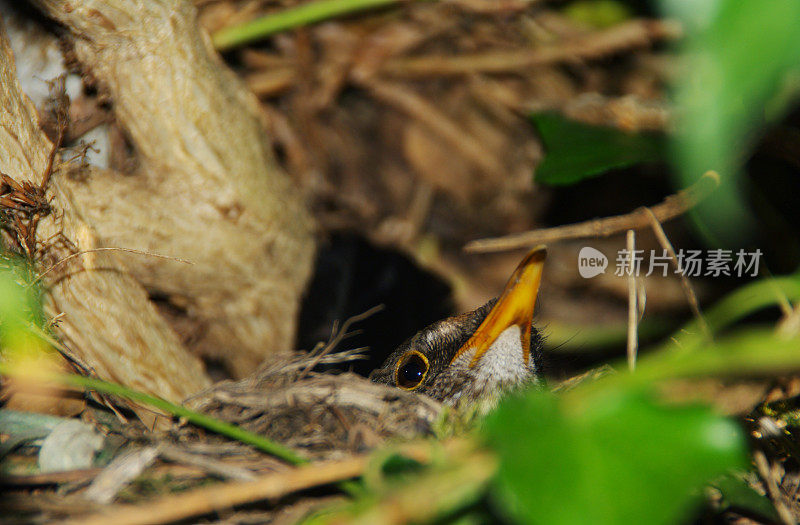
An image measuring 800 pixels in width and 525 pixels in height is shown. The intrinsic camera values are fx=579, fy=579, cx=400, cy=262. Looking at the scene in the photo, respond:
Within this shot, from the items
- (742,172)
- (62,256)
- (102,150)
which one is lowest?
(742,172)

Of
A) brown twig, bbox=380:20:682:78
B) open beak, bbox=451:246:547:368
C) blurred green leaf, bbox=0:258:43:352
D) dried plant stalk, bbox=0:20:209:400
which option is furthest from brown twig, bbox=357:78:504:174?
blurred green leaf, bbox=0:258:43:352

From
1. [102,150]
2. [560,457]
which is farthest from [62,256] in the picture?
[560,457]

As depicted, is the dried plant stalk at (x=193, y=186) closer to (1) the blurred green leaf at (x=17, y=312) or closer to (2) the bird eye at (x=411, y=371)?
(1) the blurred green leaf at (x=17, y=312)

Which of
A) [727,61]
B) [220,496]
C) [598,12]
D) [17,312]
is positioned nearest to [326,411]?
[220,496]

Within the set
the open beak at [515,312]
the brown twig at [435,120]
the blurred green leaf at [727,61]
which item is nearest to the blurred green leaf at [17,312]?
the open beak at [515,312]

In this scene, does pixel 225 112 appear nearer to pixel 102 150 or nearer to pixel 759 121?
pixel 102 150

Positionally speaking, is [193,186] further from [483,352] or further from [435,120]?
[435,120]

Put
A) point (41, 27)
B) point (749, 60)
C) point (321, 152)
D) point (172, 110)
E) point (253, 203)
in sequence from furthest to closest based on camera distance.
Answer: point (321, 152), point (253, 203), point (172, 110), point (41, 27), point (749, 60)
